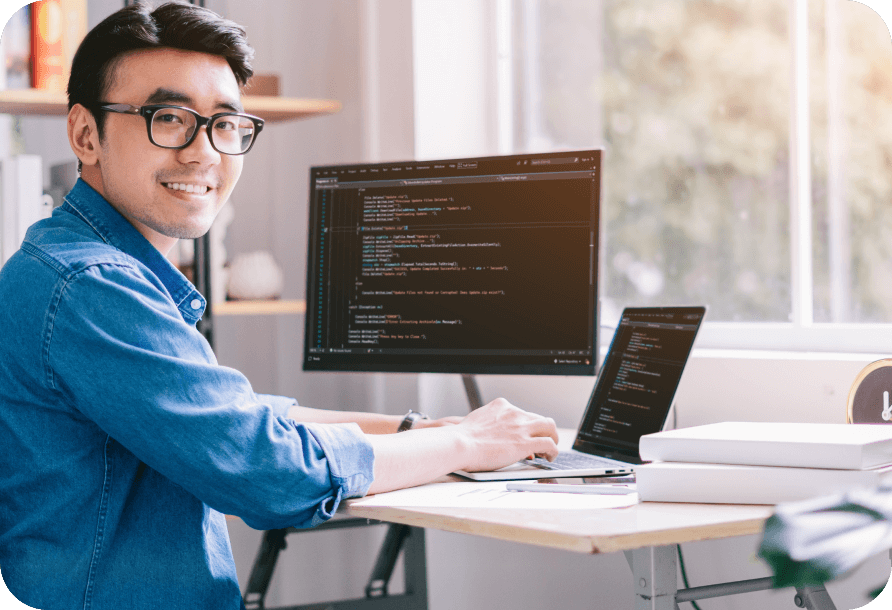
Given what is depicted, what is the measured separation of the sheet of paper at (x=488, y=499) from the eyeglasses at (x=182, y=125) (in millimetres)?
537

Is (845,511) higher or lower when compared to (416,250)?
lower

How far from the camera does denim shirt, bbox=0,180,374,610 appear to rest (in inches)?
38.0

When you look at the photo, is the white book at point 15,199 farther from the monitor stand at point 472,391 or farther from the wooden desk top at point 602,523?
the wooden desk top at point 602,523

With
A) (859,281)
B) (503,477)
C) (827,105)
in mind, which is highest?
(827,105)

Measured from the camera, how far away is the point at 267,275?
229cm

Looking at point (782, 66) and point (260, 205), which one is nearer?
point (782, 66)

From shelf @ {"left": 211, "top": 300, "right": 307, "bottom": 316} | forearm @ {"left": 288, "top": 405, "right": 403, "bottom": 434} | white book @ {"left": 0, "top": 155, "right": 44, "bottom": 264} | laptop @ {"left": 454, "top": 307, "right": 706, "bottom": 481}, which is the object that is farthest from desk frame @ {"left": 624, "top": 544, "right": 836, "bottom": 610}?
white book @ {"left": 0, "top": 155, "right": 44, "bottom": 264}

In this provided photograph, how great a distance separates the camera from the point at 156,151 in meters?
1.22

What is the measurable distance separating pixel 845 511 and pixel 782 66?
1.44 metres

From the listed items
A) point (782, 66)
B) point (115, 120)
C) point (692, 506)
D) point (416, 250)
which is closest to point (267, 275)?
point (416, 250)

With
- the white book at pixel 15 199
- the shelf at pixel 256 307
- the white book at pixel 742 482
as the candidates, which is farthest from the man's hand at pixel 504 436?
the white book at pixel 15 199

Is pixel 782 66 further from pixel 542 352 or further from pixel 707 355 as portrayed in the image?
pixel 542 352

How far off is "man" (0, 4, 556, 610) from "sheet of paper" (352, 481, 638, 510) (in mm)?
26

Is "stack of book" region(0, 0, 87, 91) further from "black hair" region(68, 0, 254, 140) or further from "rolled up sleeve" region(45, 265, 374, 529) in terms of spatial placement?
"rolled up sleeve" region(45, 265, 374, 529)
